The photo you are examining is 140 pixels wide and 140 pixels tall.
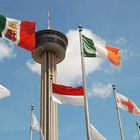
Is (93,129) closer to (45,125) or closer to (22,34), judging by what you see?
(22,34)

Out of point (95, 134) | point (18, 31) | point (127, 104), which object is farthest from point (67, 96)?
point (127, 104)

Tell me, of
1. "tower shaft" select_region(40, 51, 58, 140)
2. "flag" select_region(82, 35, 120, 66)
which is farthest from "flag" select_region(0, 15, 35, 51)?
"tower shaft" select_region(40, 51, 58, 140)

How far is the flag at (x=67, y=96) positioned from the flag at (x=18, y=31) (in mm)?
4957

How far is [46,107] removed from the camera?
124 meters

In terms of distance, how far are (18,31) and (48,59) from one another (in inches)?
4128

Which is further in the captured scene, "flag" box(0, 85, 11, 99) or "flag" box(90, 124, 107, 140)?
"flag" box(90, 124, 107, 140)

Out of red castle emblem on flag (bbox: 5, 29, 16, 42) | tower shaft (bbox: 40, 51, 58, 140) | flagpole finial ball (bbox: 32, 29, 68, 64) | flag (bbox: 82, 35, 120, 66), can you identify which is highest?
flagpole finial ball (bbox: 32, 29, 68, 64)

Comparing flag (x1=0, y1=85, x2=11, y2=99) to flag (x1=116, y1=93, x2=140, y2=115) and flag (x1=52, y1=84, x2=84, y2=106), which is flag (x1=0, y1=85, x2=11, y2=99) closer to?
flag (x1=52, y1=84, x2=84, y2=106)

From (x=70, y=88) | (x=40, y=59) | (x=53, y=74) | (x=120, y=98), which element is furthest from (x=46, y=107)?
(x=70, y=88)

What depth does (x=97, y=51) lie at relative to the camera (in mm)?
34406

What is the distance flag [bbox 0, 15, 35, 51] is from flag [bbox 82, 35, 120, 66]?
5.46m

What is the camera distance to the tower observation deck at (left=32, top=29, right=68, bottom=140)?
123 metres

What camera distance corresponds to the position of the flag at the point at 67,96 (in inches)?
1230

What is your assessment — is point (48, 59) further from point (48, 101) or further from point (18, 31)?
point (18, 31)
